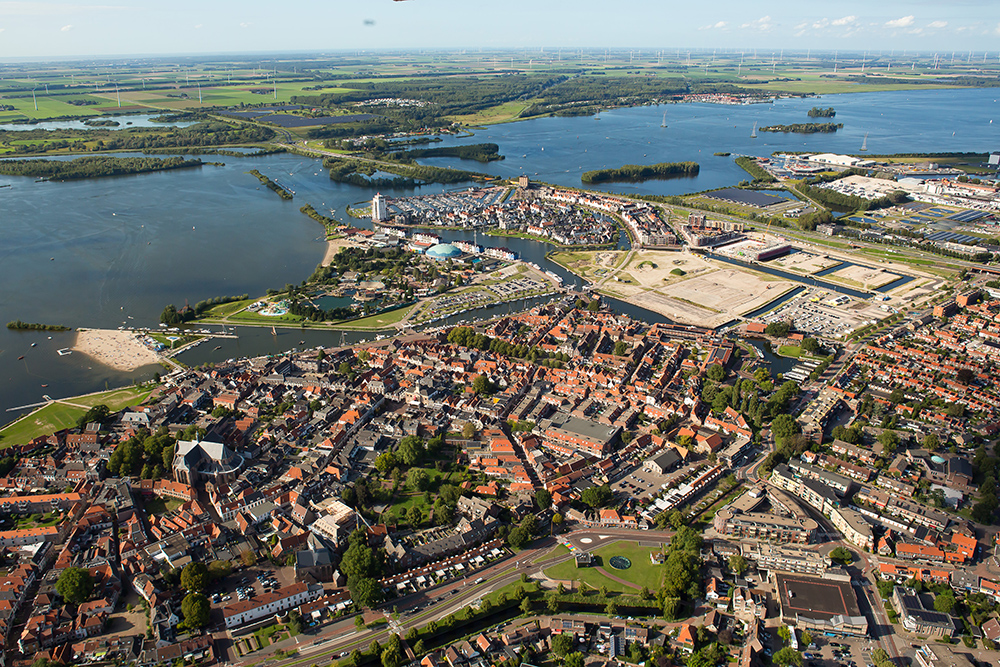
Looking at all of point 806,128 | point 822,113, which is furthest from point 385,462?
point 822,113

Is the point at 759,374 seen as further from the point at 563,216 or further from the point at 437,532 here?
the point at 563,216

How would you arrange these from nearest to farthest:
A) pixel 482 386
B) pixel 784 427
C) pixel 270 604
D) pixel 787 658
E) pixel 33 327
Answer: pixel 787 658
pixel 270 604
pixel 784 427
pixel 482 386
pixel 33 327

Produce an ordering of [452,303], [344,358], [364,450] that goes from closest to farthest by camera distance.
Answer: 1. [364,450]
2. [344,358]
3. [452,303]

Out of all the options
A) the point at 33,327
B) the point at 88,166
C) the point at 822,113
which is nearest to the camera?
the point at 33,327

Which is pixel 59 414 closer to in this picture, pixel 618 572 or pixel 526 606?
pixel 526 606

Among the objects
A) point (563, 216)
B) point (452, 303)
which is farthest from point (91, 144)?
point (452, 303)

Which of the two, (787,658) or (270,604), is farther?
(270,604)

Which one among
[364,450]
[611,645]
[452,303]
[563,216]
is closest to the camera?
[611,645]

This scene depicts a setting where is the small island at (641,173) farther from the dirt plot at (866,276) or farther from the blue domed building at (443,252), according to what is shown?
the dirt plot at (866,276)
